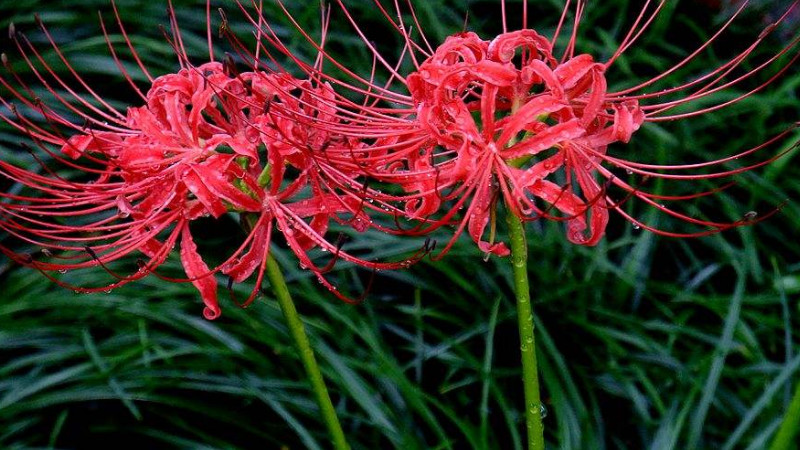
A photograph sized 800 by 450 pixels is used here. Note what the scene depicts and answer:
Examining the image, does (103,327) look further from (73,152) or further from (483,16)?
(483,16)

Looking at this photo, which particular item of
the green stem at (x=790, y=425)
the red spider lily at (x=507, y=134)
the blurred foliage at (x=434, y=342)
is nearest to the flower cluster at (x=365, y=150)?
the red spider lily at (x=507, y=134)

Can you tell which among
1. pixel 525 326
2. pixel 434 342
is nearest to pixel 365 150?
pixel 525 326

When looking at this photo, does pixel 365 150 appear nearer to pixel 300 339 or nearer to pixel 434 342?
pixel 300 339

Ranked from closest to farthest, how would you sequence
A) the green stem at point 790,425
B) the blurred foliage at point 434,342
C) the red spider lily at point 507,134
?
1. the red spider lily at point 507,134
2. the green stem at point 790,425
3. the blurred foliage at point 434,342

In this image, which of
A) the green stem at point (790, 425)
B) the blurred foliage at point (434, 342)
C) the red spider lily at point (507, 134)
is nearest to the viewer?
the red spider lily at point (507, 134)

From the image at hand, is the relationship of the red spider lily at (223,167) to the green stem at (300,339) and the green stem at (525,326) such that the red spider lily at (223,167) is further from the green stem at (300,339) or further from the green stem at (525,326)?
the green stem at (525,326)

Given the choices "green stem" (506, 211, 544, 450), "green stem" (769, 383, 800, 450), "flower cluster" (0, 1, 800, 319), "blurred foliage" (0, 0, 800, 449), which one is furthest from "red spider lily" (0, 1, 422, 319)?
"blurred foliage" (0, 0, 800, 449)
